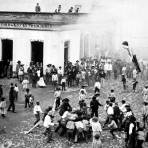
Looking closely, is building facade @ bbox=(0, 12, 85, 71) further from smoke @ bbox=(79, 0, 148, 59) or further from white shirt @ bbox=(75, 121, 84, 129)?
white shirt @ bbox=(75, 121, 84, 129)

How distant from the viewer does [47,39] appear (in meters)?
28.0

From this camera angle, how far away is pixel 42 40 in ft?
92.3

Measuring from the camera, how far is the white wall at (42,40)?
28.0m

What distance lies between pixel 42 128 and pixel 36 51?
520 inches

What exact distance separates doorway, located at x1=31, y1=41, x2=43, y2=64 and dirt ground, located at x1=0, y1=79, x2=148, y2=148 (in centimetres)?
367

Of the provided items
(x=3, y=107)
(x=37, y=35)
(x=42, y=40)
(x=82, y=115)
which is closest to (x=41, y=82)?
(x=42, y=40)

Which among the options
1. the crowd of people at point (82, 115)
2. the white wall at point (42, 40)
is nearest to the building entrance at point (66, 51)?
the white wall at point (42, 40)

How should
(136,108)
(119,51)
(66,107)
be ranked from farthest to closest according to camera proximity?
(119,51) < (136,108) < (66,107)

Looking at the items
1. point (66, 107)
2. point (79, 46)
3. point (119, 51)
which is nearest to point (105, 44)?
point (119, 51)

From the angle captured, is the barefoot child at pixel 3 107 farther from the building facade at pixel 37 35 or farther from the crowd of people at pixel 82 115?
the building facade at pixel 37 35

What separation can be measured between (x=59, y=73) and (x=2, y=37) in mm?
5748

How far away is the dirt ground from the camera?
606 inches

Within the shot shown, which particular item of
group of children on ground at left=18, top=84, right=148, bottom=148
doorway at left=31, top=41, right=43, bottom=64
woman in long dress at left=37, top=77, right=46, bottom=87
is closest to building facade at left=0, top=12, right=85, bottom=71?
doorway at left=31, top=41, right=43, bottom=64

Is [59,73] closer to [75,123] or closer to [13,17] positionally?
[13,17]
